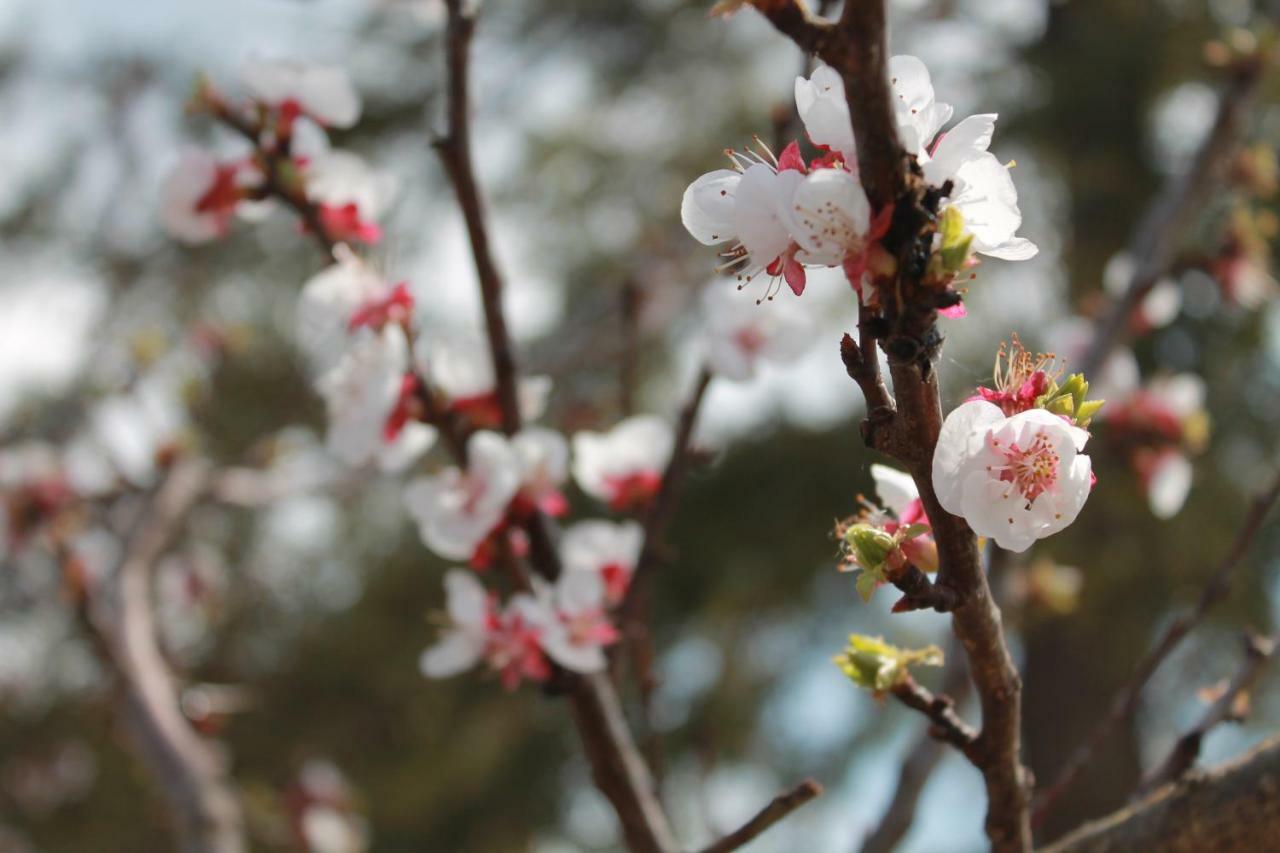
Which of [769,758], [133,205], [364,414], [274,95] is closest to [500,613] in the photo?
[364,414]

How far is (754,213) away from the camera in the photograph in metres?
0.55

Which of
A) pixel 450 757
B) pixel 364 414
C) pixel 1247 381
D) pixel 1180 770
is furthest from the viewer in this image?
pixel 450 757

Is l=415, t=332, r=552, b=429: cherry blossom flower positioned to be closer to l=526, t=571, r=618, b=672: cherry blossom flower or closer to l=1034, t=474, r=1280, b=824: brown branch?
l=526, t=571, r=618, b=672: cherry blossom flower

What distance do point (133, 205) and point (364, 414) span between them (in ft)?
9.28

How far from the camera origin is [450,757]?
3201mm

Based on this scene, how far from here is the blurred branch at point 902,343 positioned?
462 mm

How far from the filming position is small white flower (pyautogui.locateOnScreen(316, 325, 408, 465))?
3.41 ft

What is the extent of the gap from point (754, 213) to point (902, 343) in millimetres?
108

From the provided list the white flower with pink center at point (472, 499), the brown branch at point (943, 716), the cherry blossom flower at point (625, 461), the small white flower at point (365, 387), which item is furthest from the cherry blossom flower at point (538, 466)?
the brown branch at point (943, 716)

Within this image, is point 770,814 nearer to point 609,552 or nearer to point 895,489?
point 895,489

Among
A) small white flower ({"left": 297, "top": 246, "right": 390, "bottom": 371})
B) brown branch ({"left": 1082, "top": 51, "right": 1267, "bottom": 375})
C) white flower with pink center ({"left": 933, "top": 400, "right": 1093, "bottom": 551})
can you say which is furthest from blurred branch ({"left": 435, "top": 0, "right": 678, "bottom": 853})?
brown branch ({"left": 1082, "top": 51, "right": 1267, "bottom": 375})

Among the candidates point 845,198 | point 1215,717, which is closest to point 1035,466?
point 845,198

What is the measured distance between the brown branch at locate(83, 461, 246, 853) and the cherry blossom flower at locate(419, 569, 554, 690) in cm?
77

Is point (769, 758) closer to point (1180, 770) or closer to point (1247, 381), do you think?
point (1247, 381)
